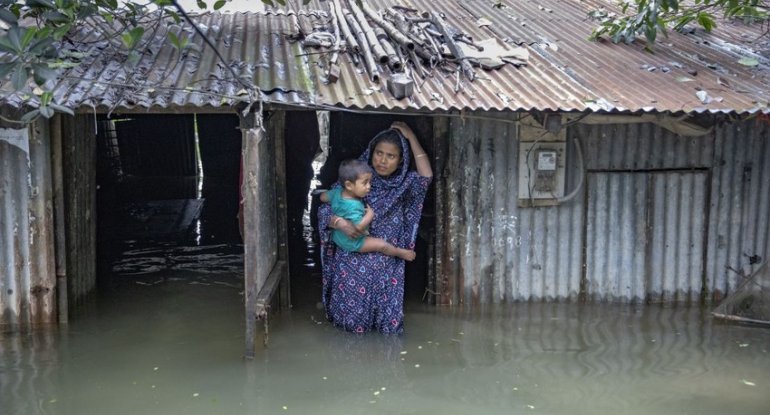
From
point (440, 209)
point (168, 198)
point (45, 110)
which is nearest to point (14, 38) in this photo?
point (45, 110)

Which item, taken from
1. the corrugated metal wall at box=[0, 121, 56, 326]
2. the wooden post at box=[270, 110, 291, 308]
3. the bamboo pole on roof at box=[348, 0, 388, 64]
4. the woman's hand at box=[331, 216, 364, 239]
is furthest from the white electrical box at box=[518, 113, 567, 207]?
the corrugated metal wall at box=[0, 121, 56, 326]

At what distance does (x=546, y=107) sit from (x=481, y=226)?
1.53 meters

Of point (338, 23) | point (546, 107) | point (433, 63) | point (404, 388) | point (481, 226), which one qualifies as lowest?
point (404, 388)

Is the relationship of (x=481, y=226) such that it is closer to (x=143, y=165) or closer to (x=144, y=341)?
(x=144, y=341)

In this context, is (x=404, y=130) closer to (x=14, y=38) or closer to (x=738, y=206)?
(x=14, y=38)

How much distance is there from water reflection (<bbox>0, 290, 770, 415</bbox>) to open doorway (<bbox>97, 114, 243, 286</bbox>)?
167cm

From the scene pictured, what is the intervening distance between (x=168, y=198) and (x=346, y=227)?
812cm

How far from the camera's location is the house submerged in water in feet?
19.0

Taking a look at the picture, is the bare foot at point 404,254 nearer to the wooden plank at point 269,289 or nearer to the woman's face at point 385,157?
the woman's face at point 385,157

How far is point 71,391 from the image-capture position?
199 inches

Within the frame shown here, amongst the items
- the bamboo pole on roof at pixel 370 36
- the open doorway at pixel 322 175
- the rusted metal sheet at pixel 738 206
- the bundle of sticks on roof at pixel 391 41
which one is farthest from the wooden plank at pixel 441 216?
the rusted metal sheet at pixel 738 206

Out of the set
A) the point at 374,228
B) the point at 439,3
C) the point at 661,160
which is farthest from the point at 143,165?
the point at 661,160

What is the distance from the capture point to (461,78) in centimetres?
613

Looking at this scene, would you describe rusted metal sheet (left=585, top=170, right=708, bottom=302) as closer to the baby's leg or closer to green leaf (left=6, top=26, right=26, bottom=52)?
the baby's leg
